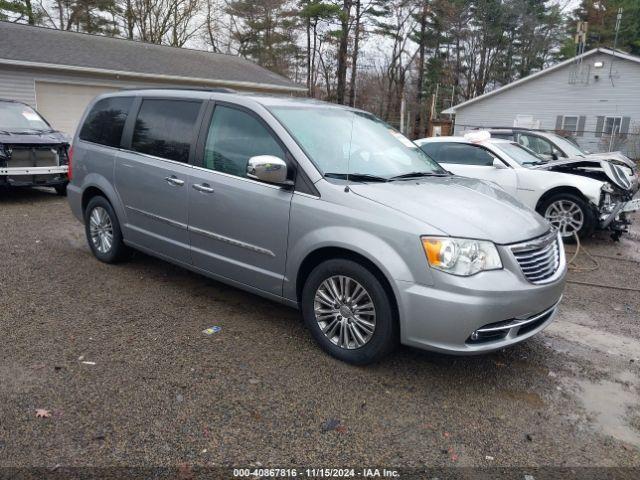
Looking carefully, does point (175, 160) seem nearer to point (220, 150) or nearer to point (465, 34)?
point (220, 150)

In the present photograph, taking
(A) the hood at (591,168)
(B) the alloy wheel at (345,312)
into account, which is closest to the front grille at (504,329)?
(B) the alloy wheel at (345,312)

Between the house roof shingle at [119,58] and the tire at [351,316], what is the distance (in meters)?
14.3

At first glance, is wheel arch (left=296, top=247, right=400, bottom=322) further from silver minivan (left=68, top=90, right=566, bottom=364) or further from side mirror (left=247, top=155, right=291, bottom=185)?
side mirror (left=247, top=155, right=291, bottom=185)

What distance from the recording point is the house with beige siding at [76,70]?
1465cm

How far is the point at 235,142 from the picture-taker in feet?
13.8

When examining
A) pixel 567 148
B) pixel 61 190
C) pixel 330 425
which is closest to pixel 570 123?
pixel 567 148

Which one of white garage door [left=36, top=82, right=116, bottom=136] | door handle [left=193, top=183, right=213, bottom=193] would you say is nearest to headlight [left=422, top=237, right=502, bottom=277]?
door handle [left=193, top=183, right=213, bottom=193]

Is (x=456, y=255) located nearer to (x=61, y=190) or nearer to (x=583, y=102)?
(x=61, y=190)

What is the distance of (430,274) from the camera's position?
3.12m

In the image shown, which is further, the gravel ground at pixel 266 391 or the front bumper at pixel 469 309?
the front bumper at pixel 469 309

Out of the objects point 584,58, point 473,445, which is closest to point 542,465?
point 473,445

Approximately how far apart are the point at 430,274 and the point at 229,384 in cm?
145

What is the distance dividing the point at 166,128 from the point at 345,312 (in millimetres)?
2515

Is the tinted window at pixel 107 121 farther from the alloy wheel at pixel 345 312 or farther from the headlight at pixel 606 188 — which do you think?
the headlight at pixel 606 188
